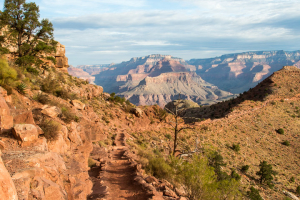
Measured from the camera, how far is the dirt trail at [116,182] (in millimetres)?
9172

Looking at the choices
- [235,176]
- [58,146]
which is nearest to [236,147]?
[235,176]

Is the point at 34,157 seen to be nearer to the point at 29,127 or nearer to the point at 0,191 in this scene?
the point at 29,127

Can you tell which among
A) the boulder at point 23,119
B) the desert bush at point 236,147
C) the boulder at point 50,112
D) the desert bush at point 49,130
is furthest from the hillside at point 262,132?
the boulder at point 23,119

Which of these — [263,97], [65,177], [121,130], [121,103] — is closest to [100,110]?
[121,130]

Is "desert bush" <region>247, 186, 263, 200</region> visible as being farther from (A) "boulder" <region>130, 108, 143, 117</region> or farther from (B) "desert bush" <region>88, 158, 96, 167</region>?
(A) "boulder" <region>130, 108, 143, 117</region>

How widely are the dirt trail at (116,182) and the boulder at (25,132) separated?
388 cm

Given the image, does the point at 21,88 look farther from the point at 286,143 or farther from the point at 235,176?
the point at 286,143

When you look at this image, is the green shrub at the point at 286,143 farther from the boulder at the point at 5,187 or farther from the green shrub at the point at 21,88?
the boulder at the point at 5,187

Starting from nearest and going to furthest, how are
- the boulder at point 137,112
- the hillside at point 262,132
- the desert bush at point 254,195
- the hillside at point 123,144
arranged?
the hillside at point 123,144 < the desert bush at point 254,195 < the hillside at point 262,132 < the boulder at point 137,112

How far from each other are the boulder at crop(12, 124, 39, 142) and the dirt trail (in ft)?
12.7

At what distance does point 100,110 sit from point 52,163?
1807cm

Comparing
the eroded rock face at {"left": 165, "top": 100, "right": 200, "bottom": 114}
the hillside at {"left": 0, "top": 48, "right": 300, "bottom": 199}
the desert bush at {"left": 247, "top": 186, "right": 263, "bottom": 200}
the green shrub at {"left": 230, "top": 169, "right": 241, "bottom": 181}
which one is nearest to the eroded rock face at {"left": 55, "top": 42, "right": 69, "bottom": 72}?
the hillside at {"left": 0, "top": 48, "right": 300, "bottom": 199}

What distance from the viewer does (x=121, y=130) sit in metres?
23.0

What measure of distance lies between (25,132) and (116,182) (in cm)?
607
